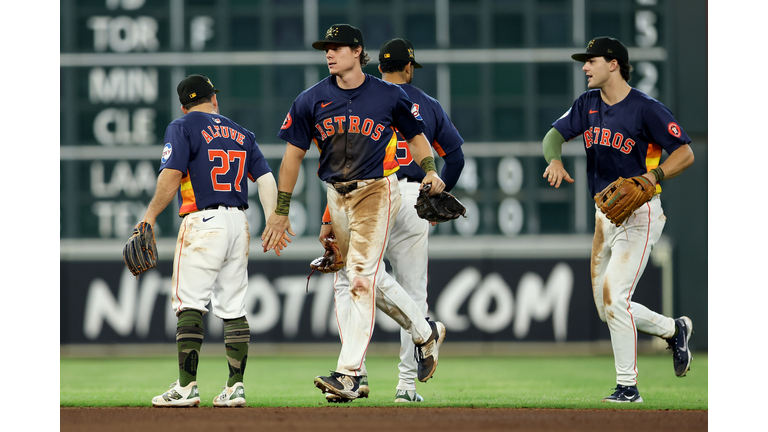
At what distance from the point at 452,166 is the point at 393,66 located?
691mm

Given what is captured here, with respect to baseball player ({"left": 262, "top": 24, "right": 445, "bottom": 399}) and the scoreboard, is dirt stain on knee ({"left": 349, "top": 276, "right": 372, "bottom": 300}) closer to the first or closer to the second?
baseball player ({"left": 262, "top": 24, "right": 445, "bottom": 399})

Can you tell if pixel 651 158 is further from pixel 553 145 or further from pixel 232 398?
pixel 232 398

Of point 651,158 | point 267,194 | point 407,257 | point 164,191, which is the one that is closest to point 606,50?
point 651,158

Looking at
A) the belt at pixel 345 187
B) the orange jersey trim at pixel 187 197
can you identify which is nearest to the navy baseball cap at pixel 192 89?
the orange jersey trim at pixel 187 197

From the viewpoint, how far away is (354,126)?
183 inches

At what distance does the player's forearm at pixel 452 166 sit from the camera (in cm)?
537

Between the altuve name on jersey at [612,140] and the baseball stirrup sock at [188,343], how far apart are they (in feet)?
7.82

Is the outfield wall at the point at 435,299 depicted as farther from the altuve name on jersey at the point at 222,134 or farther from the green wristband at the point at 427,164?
the green wristband at the point at 427,164

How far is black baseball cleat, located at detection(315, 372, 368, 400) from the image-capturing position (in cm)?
442

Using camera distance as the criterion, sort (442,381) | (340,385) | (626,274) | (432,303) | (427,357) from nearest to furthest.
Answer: (340,385) < (427,357) < (626,274) < (442,381) < (432,303)

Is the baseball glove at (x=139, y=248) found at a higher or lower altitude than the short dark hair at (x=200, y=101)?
lower

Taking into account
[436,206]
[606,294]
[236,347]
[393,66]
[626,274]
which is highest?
[393,66]

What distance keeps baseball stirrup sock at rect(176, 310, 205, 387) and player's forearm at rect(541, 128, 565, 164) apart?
220 cm

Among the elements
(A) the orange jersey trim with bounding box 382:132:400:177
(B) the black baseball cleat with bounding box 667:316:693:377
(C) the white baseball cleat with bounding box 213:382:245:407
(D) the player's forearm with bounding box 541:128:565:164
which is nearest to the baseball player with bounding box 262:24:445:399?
(A) the orange jersey trim with bounding box 382:132:400:177
